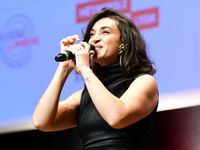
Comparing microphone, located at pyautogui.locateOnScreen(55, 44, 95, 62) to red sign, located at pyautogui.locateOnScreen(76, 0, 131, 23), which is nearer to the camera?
microphone, located at pyautogui.locateOnScreen(55, 44, 95, 62)

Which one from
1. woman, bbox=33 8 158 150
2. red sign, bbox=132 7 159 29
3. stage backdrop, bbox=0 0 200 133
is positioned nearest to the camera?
woman, bbox=33 8 158 150

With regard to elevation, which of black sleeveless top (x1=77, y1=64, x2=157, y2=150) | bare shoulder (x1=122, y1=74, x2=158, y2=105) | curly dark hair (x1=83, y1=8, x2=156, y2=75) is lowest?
black sleeveless top (x1=77, y1=64, x2=157, y2=150)

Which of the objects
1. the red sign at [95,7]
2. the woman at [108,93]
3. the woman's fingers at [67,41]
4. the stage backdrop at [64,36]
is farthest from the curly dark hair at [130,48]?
the red sign at [95,7]

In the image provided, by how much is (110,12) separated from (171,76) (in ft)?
1.82

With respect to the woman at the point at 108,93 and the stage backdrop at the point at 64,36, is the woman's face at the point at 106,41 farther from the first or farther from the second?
the stage backdrop at the point at 64,36

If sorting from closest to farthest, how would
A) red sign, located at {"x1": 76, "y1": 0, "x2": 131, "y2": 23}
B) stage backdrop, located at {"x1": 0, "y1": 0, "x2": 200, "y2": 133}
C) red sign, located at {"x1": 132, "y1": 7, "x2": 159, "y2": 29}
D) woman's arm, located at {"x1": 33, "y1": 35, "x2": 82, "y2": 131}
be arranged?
woman's arm, located at {"x1": 33, "y1": 35, "x2": 82, "y2": 131}, stage backdrop, located at {"x1": 0, "y1": 0, "x2": 200, "y2": 133}, red sign, located at {"x1": 132, "y1": 7, "x2": 159, "y2": 29}, red sign, located at {"x1": 76, "y1": 0, "x2": 131, "y2": 23}

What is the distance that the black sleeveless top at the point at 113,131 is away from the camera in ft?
5.82

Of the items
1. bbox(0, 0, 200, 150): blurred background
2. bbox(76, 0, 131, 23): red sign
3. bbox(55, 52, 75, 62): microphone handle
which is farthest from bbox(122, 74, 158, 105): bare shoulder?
bbox(76, 0, 131, 23): red sign

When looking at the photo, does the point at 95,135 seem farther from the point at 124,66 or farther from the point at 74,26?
the point at 74,26

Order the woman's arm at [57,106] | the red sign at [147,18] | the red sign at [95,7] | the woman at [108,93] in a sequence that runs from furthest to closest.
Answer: the red sign at [95,7], the red sign at [147,18], the woman's arm at [57,106], the woman at [108,93]

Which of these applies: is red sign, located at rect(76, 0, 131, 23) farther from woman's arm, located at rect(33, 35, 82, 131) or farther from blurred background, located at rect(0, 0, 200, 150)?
woman's arm, located at rect(33, 35, 82, 131)

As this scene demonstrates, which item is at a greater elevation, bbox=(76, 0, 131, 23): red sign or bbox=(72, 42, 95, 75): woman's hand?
bbox=(76, 0, 131, 23): red sign

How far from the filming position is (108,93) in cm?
171

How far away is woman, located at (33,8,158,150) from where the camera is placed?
1720 mm
